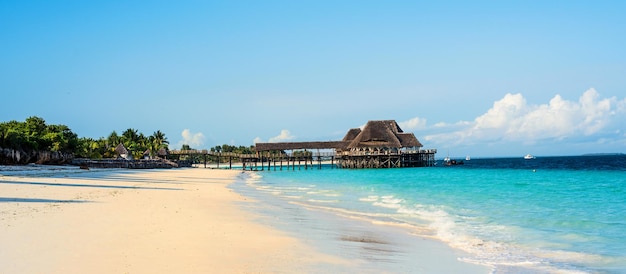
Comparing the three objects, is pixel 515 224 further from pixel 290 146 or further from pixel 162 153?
pixel 162 153

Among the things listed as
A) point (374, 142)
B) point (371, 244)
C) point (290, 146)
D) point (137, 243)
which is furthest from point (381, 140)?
point (137, 243)

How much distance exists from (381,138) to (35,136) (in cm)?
3737

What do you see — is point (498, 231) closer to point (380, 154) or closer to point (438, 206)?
point (438, 206)

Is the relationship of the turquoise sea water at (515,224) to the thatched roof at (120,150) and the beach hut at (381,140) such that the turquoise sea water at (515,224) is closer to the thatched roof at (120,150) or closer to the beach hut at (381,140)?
the beach hut at (381,140)

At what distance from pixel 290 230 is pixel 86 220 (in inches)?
143

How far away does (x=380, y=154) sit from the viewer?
62.0m

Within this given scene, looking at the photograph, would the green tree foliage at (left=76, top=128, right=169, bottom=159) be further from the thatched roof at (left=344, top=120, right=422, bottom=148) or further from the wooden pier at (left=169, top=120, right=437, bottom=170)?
the thatched roof at (left=344, top=120, right=422, bottom=148)

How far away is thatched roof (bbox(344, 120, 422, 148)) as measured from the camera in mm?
63478

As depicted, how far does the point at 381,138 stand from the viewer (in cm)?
6378

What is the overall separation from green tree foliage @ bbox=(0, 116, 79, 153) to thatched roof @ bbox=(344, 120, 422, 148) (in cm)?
3186

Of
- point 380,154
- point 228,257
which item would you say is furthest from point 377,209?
point 380,154

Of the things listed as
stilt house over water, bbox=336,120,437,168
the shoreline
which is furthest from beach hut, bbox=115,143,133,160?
the shoreline

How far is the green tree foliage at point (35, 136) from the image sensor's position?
1403 inches

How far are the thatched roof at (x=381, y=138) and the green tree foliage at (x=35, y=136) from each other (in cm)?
3186
